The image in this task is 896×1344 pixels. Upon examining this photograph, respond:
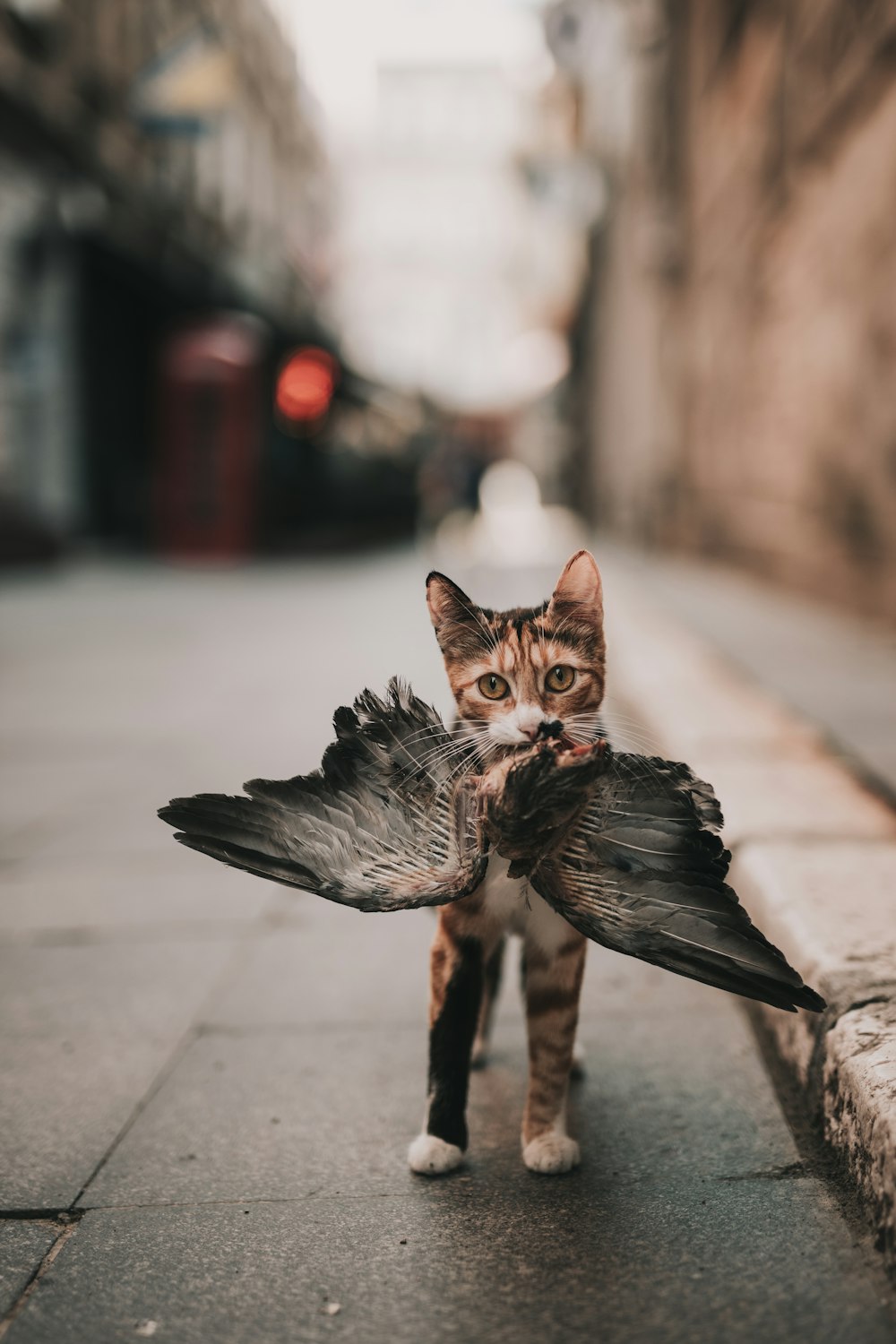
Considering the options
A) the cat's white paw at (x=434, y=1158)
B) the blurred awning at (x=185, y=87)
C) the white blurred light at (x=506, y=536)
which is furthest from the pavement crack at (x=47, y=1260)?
the blurred awning at (x=185, y=87)

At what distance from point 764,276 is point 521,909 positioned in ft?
28.6

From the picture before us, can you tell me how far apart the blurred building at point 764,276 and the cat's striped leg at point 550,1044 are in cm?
508

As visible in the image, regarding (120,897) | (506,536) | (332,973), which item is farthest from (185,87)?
(332,973)

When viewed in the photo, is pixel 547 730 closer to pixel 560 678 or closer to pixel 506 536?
pixel 560 678

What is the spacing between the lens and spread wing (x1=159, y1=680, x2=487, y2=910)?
166cm

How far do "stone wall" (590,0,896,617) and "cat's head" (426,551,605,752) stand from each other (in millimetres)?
5033

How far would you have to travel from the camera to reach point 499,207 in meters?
73.2

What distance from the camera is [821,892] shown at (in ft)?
7.94

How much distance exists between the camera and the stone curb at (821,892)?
69.0 inches

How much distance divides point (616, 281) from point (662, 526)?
859cm

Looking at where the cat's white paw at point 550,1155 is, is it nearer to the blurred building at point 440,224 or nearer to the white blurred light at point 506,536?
the white blurred light at point 506,536

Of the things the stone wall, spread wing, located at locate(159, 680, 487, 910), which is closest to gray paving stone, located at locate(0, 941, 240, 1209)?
spread wing, located at locate(159, 680, 487, 910)

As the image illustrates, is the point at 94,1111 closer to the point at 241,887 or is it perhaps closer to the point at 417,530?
the point at 241,887

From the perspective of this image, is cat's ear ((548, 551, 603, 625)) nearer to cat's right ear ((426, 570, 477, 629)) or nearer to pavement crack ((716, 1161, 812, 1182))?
cat's right ear ((426, 570, 477, 629))
